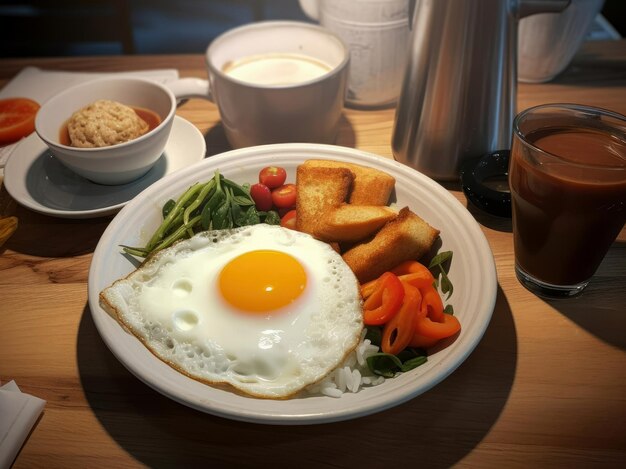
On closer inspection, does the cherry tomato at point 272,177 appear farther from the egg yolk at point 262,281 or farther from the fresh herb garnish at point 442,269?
the fresh herb garnish at point 442,269

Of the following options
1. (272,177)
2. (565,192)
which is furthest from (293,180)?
(565,192)

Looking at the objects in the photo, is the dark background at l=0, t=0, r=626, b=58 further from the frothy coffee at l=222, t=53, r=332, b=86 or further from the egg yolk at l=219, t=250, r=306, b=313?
the egg yolk at l=219, t=250, r=306, b=313

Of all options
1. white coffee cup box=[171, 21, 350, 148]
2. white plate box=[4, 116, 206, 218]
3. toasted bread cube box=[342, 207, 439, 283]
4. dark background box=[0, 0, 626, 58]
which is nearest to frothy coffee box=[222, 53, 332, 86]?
white coffee cup box=[171, 21, 350, 148]

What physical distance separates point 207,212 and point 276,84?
511 mm

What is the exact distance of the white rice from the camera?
A: 1130 mm

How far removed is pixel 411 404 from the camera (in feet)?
3.72

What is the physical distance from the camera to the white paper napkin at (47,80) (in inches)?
85.4

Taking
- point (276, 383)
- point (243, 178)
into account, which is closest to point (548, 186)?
point (276, 383)

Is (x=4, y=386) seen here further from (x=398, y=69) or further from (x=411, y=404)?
(x=398, y=69)

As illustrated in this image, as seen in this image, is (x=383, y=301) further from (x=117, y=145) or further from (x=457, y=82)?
(x=117, y=145)

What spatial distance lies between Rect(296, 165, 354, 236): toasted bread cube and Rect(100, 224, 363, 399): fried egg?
0.05 m

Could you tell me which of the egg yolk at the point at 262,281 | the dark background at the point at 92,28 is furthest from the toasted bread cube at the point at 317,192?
the dark background at the point at 92,28

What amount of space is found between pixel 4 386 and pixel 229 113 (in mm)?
971

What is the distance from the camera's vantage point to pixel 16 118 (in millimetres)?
1990
